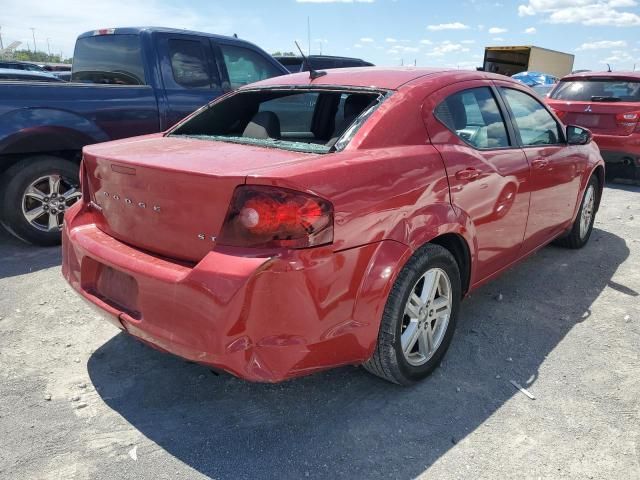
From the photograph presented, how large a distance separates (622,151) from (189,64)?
611 centimetres

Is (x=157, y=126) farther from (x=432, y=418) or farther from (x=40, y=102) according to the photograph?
(x=432, y=418)

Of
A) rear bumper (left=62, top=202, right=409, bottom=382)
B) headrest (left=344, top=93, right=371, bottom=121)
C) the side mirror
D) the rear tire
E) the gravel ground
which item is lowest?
the gravel ground

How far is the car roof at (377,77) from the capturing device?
2.84 meters

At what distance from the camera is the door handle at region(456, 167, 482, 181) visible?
2797mm

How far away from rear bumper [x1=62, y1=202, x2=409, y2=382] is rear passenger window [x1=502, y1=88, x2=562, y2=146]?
5.84ft

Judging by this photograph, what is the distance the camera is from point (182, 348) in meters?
2.15

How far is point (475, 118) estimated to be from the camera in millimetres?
3154

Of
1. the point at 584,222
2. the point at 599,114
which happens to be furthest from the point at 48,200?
the point at 599,114

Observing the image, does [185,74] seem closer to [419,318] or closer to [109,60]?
[109,60]

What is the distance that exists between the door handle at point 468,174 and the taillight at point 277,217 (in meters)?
1.06

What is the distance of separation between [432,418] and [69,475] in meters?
1.62

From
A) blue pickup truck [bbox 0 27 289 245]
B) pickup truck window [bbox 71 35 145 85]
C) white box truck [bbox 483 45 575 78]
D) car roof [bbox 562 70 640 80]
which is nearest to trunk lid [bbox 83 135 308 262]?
blue pickup truck [bbox 0 27 289 245]

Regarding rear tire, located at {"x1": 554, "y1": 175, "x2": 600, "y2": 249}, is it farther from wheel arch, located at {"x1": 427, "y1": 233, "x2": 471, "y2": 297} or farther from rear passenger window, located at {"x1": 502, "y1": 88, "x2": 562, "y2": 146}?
wheel arch, located at {"x1": 427, "y1": 233, "x2": 471, "y2": 297}

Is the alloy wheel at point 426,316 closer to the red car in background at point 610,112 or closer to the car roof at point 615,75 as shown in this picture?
the red car in background at point 610,112
